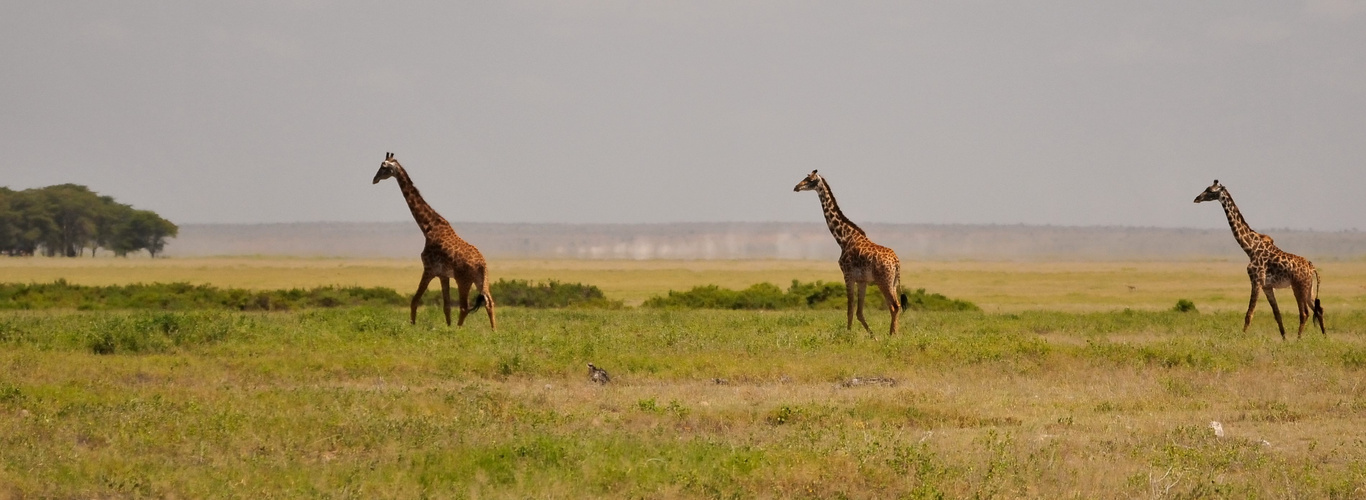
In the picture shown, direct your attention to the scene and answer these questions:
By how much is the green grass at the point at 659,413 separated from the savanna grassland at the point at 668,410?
4cm

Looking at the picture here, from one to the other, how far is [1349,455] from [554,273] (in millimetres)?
51269

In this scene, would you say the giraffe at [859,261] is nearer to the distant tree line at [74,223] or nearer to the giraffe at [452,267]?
the giraffe at [452,267]

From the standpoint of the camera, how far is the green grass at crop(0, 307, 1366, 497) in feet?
30.9

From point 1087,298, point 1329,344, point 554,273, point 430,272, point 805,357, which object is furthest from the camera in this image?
point 554,273

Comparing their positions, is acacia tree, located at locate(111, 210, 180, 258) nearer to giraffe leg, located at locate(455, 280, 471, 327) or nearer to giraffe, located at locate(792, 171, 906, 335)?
giraffe leg, located at locate(455, 280, 471, 327)

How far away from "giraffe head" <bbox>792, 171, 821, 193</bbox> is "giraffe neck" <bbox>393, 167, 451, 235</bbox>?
5858mm

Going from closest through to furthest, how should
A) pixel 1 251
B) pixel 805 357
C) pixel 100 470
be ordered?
pixel 100 470 → pixel 805 357 → pixel 1 251

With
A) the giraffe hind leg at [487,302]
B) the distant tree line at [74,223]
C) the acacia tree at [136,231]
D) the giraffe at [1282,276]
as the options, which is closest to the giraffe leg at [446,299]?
the giraffe hind leg at [487,302]

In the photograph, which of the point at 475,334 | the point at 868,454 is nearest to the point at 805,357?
the point at 475,334

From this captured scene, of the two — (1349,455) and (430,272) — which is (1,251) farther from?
(1349,455)

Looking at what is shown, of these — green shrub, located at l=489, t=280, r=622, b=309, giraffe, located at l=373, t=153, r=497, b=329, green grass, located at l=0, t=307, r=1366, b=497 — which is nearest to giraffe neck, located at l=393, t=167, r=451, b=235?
giraffe, located at l=373, t=153, r=497, b=329

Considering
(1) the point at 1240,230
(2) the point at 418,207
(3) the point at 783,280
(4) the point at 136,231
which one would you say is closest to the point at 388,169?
(2) the point at 418,207

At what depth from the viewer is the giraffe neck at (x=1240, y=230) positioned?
22280 millimetres

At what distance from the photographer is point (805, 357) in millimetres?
16594
